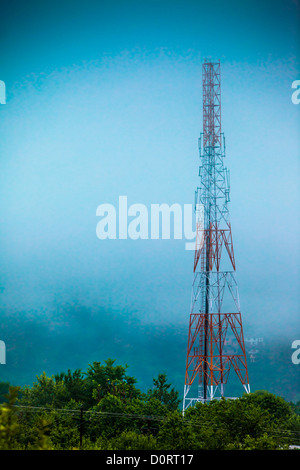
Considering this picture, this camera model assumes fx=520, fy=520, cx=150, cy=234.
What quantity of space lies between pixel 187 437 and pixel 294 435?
8.04 m

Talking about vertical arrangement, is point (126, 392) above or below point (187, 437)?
above

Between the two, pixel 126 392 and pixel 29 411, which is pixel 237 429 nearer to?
pixel 126 392

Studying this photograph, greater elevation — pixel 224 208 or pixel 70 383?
pixel 224 208

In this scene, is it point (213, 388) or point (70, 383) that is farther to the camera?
point (70, 383)

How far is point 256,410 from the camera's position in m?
24.1

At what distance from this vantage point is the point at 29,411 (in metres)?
29.8
